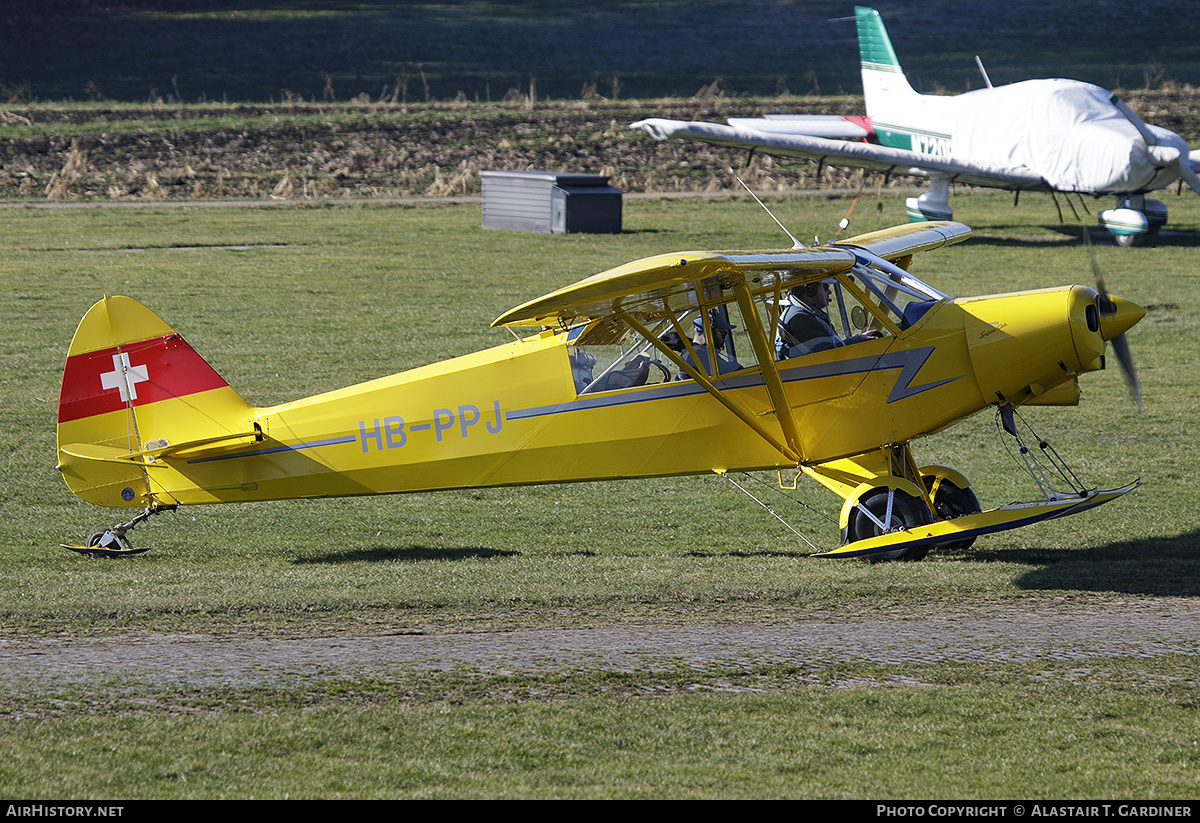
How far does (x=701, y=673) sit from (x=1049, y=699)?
2030mm

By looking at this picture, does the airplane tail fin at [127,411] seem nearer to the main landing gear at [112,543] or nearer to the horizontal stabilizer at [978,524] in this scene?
the main landing gear at [112,543]

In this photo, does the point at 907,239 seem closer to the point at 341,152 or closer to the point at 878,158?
the point at 878,158

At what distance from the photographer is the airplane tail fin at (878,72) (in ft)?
114

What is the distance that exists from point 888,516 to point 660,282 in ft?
9.51

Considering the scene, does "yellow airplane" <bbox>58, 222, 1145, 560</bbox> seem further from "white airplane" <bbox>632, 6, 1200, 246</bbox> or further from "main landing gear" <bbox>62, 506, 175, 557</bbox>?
"white airplane" <bbox>632, 6, 1200, 246</bbox>

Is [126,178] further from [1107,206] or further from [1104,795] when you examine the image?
[1104,795]

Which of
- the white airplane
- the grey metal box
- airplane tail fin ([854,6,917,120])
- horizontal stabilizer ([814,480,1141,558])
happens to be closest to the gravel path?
horizontal stabilizer ([814,480,1141,558])

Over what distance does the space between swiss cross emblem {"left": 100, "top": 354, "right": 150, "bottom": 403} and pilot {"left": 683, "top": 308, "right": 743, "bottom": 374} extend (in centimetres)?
477

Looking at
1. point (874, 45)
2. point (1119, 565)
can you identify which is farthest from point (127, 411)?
point (874, 45)

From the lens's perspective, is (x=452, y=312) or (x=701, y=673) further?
(x=452, y=312)

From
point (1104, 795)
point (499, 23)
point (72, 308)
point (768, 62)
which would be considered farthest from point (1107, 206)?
point (499, 23)

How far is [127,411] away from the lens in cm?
1063

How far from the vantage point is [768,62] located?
234 ft

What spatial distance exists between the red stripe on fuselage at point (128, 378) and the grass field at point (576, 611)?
4.55 feet
